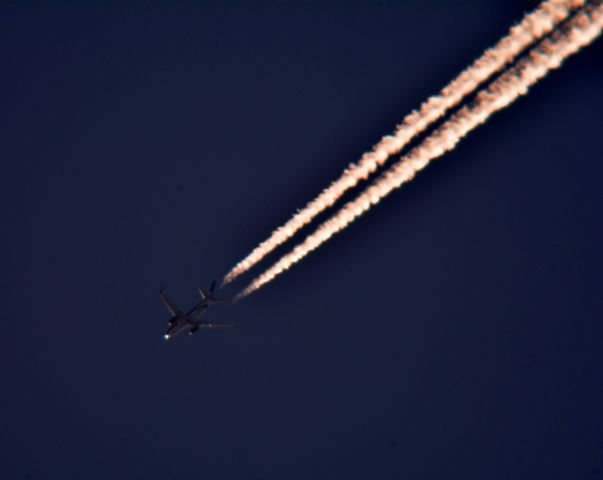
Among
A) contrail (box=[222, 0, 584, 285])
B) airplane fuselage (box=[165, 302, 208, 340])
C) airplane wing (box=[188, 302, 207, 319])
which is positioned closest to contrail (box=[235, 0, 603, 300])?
contrail (box=[222, 0, 584, 285])

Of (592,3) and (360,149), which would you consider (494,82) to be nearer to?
(592,3)

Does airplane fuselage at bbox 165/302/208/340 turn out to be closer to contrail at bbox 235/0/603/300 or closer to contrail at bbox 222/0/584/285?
contrail at bbox 222/0/584/285

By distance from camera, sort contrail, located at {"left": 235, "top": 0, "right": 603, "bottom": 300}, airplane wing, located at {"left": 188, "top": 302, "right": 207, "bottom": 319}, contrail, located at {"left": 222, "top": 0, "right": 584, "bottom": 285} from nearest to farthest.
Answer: contrail, located at {"left": 235, "top": 0, "right": 603, "bottom": 300} → contrail, located at {"left": 222, "top": 0, "right": 584, "bottom": 285} → airplane wing, located at {"left": 188, "top": 302, "right": 207, "bottom": 319}

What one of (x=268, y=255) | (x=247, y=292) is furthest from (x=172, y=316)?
(x=268, y=255)

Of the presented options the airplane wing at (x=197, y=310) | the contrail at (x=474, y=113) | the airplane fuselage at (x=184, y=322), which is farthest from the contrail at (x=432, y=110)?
the airplane fuselage at (x=184, y=322)

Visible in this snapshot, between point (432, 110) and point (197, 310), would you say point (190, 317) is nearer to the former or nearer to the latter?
point (197, 310)

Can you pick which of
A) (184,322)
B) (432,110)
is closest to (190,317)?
(184,322)
